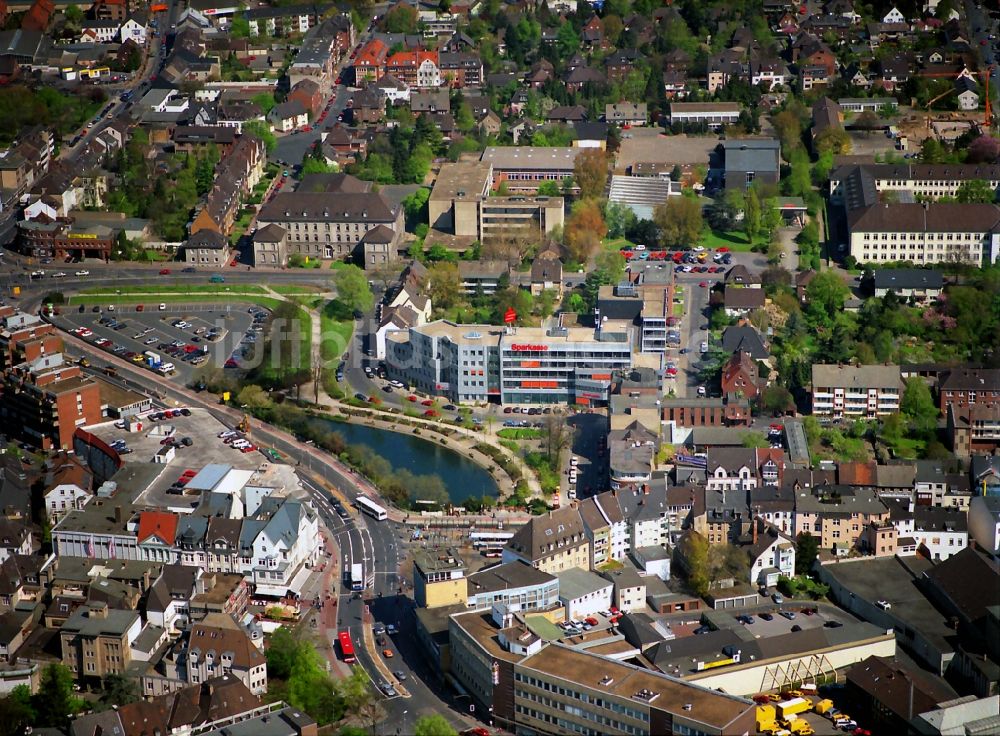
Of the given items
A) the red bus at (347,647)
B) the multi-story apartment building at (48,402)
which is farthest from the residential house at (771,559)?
the multi-story apartment building at (48,402)

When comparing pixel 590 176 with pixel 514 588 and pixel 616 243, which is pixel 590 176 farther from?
pixel 514 588

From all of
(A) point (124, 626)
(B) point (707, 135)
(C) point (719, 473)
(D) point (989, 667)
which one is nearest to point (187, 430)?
(A) point (124, 626)

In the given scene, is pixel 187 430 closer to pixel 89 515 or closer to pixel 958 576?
pixel 89 515

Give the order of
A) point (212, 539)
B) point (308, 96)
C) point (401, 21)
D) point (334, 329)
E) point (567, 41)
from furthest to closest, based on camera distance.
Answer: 1. point (401, 21)
2. point (567, 41)
3. point (308, 96)
4. point (334, 329)
5. point (212, 539)

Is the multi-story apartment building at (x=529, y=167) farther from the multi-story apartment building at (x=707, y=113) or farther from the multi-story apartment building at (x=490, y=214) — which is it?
the multi-story apartment building at (x=707, y=113)

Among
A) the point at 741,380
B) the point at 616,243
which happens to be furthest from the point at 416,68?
the point at 741,380

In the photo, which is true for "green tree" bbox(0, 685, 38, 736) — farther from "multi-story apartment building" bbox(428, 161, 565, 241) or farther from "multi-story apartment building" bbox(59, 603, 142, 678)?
"multi-story apartment building" bbox(428, 161, 565, 241)

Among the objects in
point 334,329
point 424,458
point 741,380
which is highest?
point 334,329
